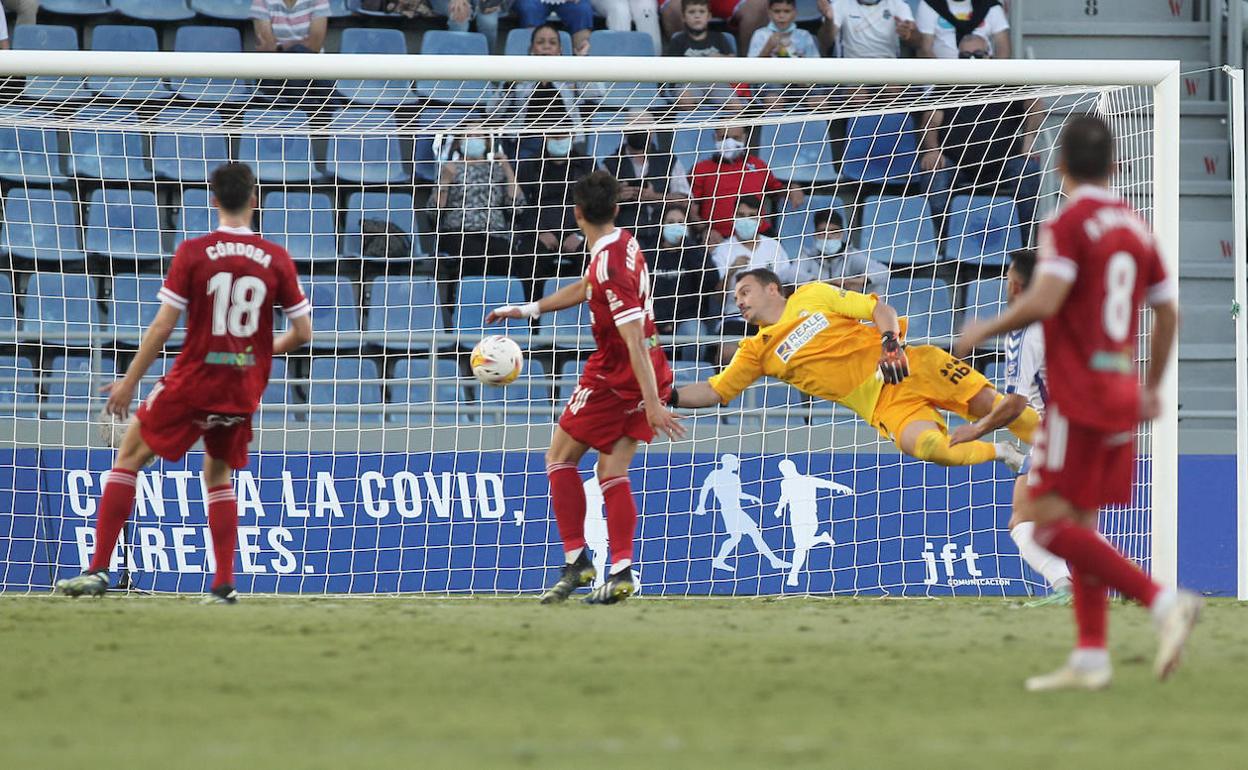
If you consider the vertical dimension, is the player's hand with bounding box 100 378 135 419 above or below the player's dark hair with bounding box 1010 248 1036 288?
below

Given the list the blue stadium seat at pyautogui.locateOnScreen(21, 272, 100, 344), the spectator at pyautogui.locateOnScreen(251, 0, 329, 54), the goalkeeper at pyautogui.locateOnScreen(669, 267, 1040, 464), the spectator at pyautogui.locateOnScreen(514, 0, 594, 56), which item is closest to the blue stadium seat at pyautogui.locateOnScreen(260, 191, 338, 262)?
the blue stadium seat at pyautogui.locateOnScreen(21, 272, 100, 344)

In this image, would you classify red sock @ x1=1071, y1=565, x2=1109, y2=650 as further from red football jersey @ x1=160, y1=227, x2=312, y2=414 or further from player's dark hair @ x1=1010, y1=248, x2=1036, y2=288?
red football jersey @ x1=160, y1=227, x2=312, y2=414

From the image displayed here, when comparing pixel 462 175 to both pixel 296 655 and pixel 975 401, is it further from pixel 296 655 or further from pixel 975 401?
pixel 296 655

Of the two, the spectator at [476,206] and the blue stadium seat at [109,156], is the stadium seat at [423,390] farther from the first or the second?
the blue stadium seat at [109,156]

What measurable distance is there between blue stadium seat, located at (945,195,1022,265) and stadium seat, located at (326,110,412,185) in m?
3.79

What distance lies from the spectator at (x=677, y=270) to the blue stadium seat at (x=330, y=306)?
6.66 feet

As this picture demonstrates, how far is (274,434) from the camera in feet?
32.9

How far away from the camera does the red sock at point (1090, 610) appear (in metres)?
4.39

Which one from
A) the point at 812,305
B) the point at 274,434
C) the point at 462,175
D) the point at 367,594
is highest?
the point at 462,175

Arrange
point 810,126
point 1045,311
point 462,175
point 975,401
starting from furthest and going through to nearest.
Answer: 1. point 810,126
2. point 462,175
3. point 975,401
4. point 1045,311

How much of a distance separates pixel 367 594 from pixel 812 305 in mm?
3352

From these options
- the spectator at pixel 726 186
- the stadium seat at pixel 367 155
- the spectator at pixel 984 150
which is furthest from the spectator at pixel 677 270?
the stadium seat at pixel 367 155

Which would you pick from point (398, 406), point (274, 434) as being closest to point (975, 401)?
point (398, 406)

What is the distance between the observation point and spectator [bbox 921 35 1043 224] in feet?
33.4
